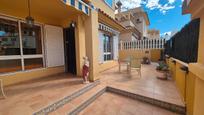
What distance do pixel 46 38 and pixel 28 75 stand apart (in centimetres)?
174

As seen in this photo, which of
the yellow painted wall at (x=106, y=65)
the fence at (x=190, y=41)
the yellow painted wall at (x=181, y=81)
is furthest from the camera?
the yellow painted wall at (x=106, y=65)

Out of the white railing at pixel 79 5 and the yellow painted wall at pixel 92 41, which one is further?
the yellow painted wall at pixel 92 41

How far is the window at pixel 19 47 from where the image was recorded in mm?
3377

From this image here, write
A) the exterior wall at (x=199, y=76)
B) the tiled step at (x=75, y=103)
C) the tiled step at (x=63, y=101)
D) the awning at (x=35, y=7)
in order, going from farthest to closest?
the awning at (x=35, y=7), the tiled step at (x=75, y=103), the tiled step at (x=63, y=101), the exterior wall at (x=199, y=76)

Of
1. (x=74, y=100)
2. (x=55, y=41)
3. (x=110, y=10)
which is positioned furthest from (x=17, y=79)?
(x=110, y=10)

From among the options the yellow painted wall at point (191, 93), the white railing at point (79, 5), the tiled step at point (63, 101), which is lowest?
the tiled step at point (63, 101)

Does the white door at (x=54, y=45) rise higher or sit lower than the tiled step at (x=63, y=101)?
higher

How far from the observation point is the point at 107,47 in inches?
249

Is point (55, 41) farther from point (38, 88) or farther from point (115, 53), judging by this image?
point (115, 53)

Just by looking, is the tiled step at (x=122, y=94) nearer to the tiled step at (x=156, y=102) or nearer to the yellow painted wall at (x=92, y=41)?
the tiled step at (x=156, y=102)

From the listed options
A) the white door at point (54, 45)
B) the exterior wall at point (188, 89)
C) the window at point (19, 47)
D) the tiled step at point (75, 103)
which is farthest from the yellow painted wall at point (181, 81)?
the window at point (19, 47)

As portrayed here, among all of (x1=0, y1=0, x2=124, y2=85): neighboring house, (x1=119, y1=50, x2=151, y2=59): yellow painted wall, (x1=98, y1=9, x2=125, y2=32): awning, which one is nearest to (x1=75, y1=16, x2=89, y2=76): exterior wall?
(x1=0, y1=0, x2=124, y2=85): neighboring house

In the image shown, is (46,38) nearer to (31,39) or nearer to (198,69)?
(31,39)

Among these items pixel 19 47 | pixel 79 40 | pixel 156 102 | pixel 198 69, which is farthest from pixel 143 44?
pixel 19 47
